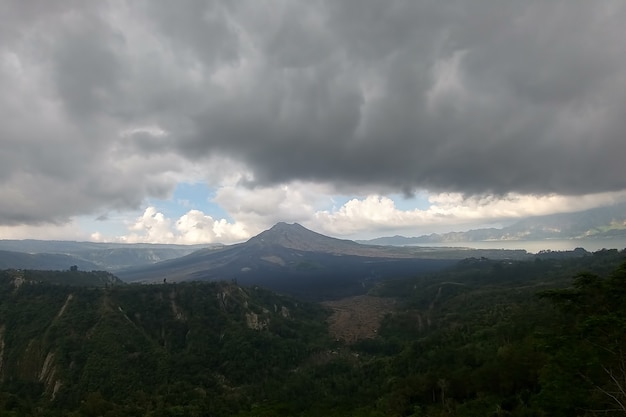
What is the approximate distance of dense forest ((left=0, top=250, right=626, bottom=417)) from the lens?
47.0m

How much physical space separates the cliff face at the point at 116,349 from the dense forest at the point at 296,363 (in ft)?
1.69

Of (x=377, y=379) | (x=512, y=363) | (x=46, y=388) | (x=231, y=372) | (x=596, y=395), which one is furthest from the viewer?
(x=231, y=372)

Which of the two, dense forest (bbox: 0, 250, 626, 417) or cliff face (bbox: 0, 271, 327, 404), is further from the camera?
cliff face (bbox: 0, 271, 327, 404)

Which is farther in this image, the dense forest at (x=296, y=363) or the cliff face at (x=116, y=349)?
the cliff face at (x=116, y=349)

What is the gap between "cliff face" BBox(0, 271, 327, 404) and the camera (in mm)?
142875

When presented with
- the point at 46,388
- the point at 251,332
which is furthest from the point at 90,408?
the point at 251,332

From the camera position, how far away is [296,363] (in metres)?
176

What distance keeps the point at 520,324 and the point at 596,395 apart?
85553 mm

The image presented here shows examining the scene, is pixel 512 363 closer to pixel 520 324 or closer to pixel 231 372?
pixel 520 324

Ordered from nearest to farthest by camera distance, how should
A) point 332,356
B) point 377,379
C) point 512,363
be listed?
1. point 512,363
2. point 377,379
3. point 332,356

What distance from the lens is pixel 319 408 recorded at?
11938 cm

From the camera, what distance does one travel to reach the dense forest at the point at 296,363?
4697 centimetres

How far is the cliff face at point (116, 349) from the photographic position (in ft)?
469

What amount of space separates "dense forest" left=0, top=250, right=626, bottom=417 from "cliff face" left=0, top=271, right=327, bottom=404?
52 centimetres
